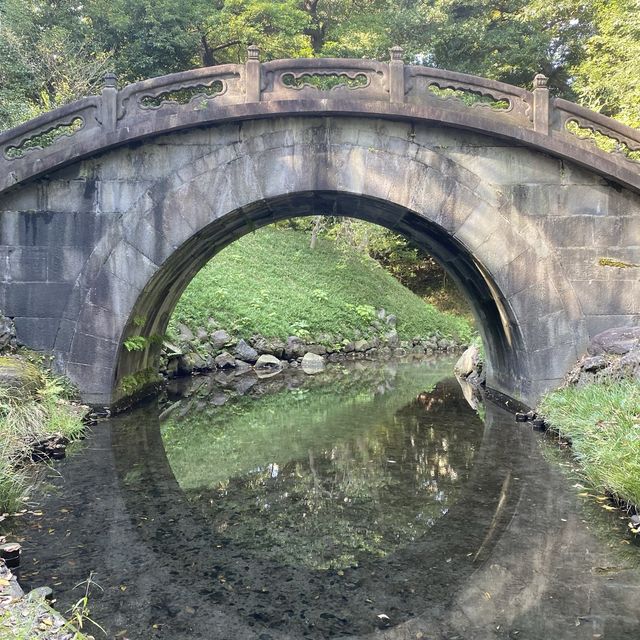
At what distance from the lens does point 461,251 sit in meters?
9.97

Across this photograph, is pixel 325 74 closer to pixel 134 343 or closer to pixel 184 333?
pixel 134 343

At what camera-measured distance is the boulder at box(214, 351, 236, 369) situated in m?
15.9

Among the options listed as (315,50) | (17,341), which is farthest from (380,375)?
(315,50)

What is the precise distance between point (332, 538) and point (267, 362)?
11945 mm

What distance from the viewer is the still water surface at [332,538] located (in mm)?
3721

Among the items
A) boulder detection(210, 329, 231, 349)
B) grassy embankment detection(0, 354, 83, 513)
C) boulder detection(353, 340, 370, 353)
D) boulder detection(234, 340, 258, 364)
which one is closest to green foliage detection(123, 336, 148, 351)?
grassy embankment detection(0, 354, 83, 513)

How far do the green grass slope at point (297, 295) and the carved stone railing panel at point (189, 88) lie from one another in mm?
6902

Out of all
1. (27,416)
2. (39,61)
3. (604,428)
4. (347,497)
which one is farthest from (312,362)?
(39,61)

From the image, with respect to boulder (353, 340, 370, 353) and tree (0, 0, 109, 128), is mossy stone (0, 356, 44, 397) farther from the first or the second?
boulder (353, 340, 370, 353)

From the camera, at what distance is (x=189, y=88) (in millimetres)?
8930

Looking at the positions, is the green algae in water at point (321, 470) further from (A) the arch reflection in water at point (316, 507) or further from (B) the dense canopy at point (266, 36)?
(B) the dense canopy at point (266, 36)

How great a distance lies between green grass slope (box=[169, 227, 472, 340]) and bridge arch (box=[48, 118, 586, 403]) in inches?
230

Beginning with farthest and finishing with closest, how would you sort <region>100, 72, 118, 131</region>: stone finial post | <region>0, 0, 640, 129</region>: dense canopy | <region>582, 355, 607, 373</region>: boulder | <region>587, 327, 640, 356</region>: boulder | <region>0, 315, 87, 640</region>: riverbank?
<region>0, 0, 640, 129</region>: dense canopy < <region>100, 72, 118, 131</region>: stone finial post < <region>582, 355, 607, 373</region>: boulder < <region>587, 327, 640, 356</region>: boulder < <region>0, 315, 87, 640</region>: riverbank

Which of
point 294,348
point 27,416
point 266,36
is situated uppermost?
point 266,36
